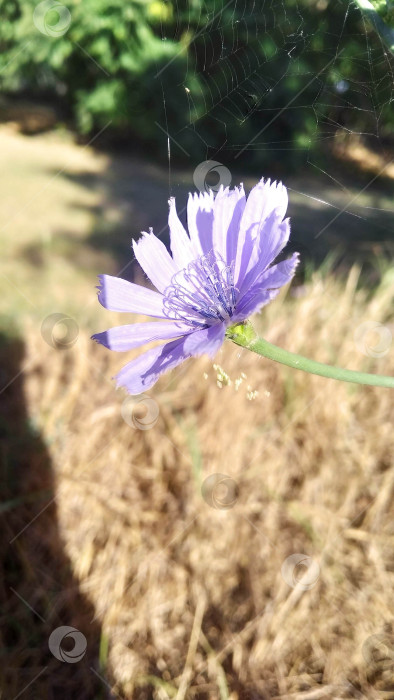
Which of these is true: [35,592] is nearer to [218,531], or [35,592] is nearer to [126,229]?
[218,531]

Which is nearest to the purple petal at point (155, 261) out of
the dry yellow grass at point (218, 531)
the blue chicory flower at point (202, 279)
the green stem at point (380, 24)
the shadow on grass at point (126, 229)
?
the blue chicory flower at point (202, 279)

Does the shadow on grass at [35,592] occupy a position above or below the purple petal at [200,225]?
below

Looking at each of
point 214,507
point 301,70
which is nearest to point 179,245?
point 301,70

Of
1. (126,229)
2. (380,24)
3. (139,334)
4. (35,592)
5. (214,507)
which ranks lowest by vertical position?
(126,229)

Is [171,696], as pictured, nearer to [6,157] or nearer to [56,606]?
[56,606]

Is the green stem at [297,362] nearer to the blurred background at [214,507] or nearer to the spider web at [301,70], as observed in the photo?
the spider web at [301,70]

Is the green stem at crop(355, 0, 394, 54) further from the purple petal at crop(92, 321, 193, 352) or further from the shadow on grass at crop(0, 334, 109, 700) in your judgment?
the shadow on grass at crop(0, 334, 109, 700)

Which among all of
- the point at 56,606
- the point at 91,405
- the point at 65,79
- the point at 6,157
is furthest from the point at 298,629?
the point at 65,79
